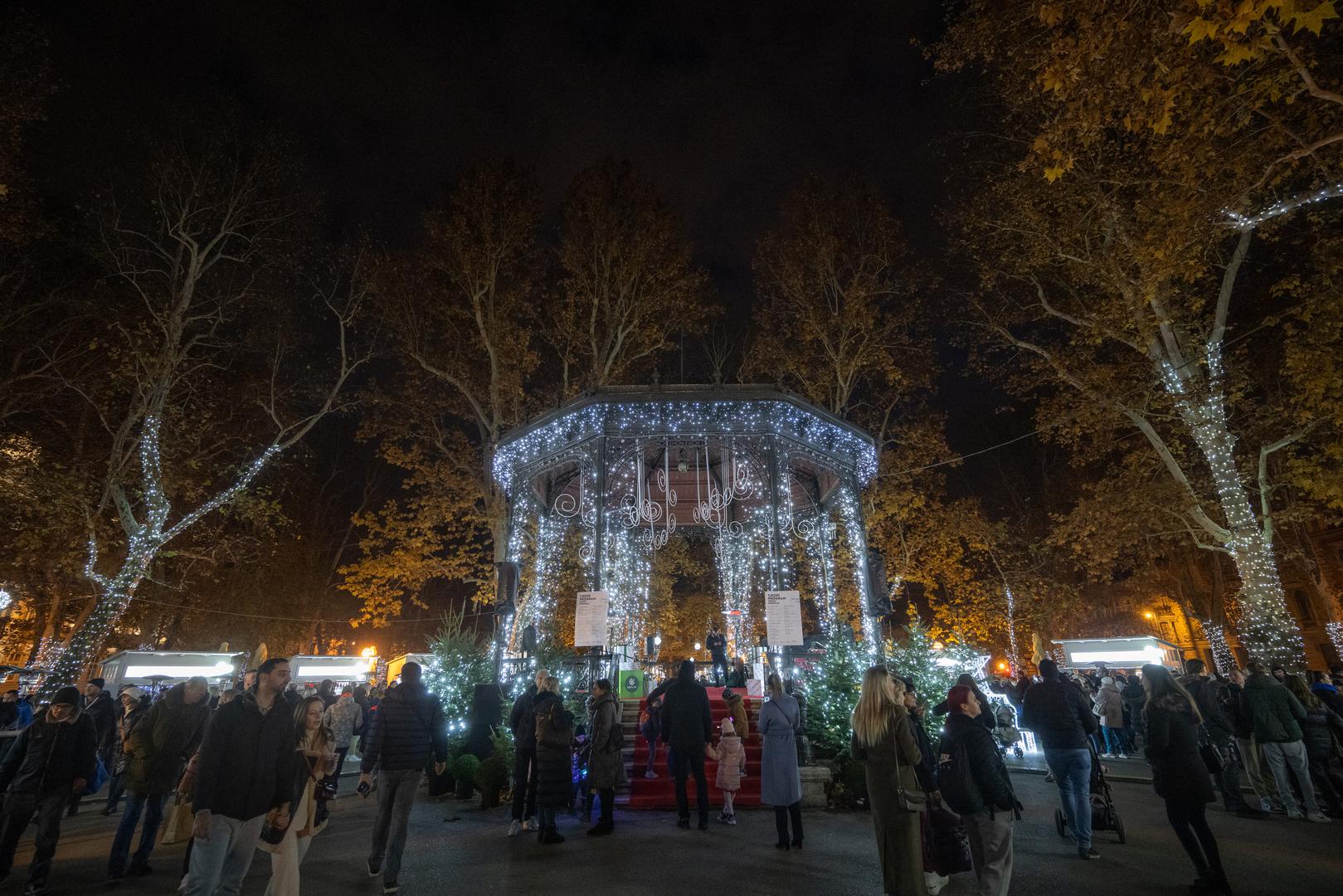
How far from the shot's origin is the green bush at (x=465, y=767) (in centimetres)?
937

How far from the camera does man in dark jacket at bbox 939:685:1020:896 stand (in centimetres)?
418

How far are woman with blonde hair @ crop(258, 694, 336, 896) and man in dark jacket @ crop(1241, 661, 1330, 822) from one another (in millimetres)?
9714

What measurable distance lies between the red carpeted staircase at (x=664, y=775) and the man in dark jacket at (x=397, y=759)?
3.59 m

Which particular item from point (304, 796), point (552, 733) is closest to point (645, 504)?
point (552, 733)

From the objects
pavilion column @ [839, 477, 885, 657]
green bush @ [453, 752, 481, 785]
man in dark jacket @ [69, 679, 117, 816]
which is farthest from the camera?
pavilion column @ [839, 477, 885, 657]

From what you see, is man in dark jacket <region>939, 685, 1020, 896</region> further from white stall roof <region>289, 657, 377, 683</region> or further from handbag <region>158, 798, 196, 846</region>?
white stall roof <region>289, 657, 377, 683</region>

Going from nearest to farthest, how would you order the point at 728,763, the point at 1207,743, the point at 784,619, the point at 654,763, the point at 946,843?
the point at 946,843
the point at 1207,743
the point at 728,763
the point at 654,763
the point at 784,619

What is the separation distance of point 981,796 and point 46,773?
7.41 meters

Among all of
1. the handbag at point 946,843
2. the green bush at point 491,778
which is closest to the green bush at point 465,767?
the green bush at point 491,778

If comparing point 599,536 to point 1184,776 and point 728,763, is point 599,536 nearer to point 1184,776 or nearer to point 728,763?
point 728,763

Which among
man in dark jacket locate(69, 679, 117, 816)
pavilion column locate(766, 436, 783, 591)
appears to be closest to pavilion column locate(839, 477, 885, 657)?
pavilion column locate(766, 436, 783, 591)

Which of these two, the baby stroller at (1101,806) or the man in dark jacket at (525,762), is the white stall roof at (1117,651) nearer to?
the baby stroller at (1101,806)

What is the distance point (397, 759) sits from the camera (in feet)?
18.0

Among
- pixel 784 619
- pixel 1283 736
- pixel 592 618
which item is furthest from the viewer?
pixel 592 618
